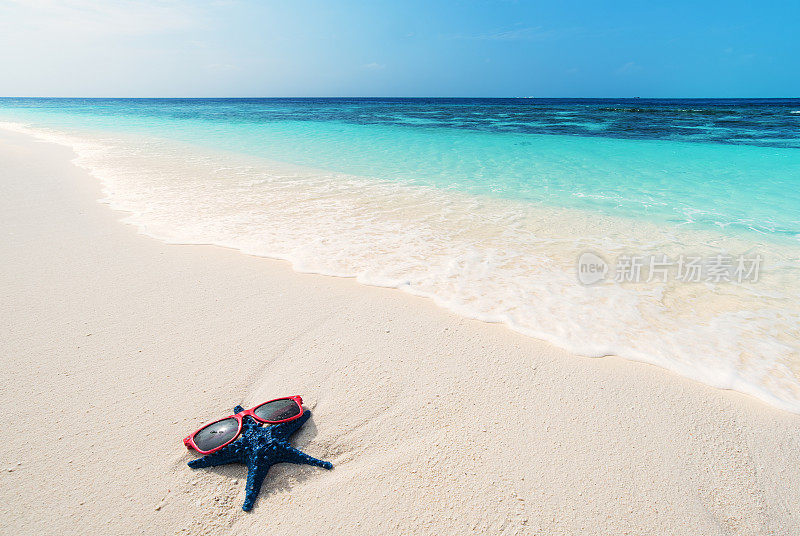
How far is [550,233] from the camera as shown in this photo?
21.1 ft

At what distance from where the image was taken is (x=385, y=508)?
210cm

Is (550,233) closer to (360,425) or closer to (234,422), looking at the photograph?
(360,425)

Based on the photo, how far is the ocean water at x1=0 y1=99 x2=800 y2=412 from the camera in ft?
12.3

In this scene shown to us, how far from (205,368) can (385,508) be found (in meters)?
1.84

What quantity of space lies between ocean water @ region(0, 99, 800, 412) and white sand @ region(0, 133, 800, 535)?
58cm

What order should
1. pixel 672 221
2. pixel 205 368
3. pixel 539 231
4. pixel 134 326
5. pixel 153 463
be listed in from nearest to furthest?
pixel 153 463, pixel 205 368, pixel 134 326, pixel 539 231, pixel 672 221

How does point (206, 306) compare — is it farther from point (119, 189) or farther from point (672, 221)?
point (672, 221)

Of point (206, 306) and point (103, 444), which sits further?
point (206, 306)

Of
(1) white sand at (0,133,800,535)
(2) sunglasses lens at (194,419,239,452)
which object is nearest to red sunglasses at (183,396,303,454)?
(2) sunglasses lens at (194,419,239,452)

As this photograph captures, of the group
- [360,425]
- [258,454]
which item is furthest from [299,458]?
[360,425]

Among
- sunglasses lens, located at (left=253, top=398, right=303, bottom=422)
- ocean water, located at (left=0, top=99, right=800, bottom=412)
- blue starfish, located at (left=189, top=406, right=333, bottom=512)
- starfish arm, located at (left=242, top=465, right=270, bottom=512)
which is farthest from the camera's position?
ocean water, located at (left=0, top=99, right=800, bottom=412)

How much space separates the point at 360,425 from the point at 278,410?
1.83 ft

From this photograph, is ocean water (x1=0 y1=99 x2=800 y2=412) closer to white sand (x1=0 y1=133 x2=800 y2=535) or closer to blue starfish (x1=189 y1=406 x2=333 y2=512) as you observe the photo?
white sand (x1=0 y1=133 x2=800 y2=535)

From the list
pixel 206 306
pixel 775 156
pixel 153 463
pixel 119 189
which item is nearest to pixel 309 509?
pixel 153 463
